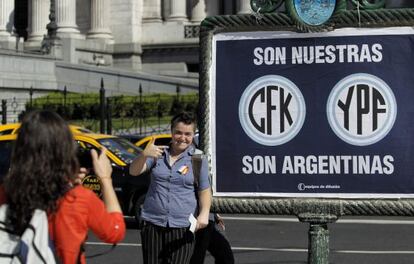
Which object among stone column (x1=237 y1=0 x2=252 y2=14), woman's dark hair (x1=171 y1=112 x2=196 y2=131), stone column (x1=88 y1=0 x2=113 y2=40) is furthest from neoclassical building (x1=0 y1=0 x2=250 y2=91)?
woman's dark hair (x1=171 y1=112 x2=196 y2=131)

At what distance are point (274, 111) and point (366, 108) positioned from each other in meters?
0.49

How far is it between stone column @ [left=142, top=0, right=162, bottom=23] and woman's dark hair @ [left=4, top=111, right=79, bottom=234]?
4241 centimetres

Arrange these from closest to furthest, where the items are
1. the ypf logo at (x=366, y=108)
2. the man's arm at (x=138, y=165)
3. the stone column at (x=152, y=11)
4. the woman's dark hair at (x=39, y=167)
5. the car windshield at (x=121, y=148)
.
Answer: the woman's dark hair at (x=39, y=167) < the ypf logo at (x=366, y=108) < the man's arm at (x=138, y=165) < the car windshield at (x=121, y=148) < the stone column at (x=152, y=11)

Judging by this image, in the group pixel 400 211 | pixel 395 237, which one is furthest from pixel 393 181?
pixel 395 237

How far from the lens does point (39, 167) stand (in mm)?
4039

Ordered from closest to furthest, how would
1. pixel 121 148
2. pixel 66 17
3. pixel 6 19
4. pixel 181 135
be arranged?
1. pixel 181 135
2. pixel 121 148
3. pixel 66 17
4. pixel 6 19

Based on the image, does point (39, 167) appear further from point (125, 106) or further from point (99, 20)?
point (99, 20)

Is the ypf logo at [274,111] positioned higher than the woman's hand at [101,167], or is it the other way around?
the ypf logo at [274,111]

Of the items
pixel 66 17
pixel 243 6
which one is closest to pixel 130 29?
pixel 66 17

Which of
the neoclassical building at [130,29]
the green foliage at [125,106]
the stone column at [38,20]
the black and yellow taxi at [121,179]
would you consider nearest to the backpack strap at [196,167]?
the black and yellow taxi at [121,179]

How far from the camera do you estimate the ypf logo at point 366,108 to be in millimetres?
5234

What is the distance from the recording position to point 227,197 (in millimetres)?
5504

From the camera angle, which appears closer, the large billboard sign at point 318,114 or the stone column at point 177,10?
the large billboard sign at point 318,114

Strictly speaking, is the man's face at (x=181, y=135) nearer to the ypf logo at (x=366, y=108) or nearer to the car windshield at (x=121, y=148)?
the ypf logo at (x=366, y=108)
